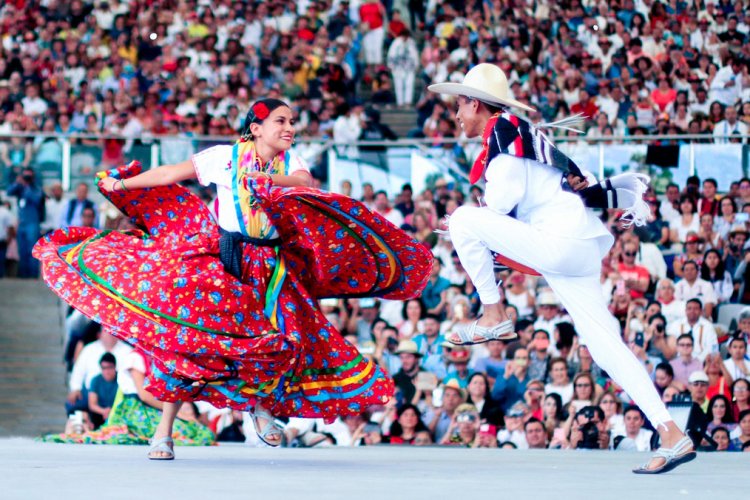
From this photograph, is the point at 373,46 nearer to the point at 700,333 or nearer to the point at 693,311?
the point at 693,311

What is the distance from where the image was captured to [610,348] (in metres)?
5.61

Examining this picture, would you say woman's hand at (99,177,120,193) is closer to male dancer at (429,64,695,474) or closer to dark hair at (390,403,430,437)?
male dancer at (429,64,695,474)

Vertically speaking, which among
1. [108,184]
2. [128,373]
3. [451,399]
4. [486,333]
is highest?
[108,184]

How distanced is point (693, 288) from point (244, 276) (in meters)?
5.58

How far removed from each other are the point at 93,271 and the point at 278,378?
1.03 metres

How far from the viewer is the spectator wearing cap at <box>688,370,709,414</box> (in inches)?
370

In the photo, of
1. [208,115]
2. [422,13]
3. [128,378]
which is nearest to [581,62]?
[422,13]

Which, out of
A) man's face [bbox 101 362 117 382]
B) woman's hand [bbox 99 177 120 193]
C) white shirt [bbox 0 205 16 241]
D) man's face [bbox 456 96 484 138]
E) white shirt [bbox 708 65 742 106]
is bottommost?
man's face [bbox 101 362 117 382]

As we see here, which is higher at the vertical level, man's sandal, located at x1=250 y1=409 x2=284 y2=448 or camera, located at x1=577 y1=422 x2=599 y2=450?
man's sandal, located at x1=250 y1=409 x2=284 y2=448

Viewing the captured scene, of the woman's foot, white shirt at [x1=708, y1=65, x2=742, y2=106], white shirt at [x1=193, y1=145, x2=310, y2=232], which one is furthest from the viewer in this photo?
white shirt at [x1=708, y1=65, x2=742, y2=106]

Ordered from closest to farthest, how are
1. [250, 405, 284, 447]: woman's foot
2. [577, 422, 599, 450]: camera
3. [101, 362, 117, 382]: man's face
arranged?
[250, 405, 284, 447]: woman's foot
[577, 422, 599, 450]: camera
[101, 362, 117, 382]: man's face

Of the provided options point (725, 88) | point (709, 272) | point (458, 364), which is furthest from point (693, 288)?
point (725, 88)

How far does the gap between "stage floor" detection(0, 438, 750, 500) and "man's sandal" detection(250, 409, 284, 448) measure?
0.34 feet

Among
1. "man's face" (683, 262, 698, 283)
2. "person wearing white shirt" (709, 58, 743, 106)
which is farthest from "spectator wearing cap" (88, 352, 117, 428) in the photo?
"person wearing white shirt" (709, 58, 743, 106)
